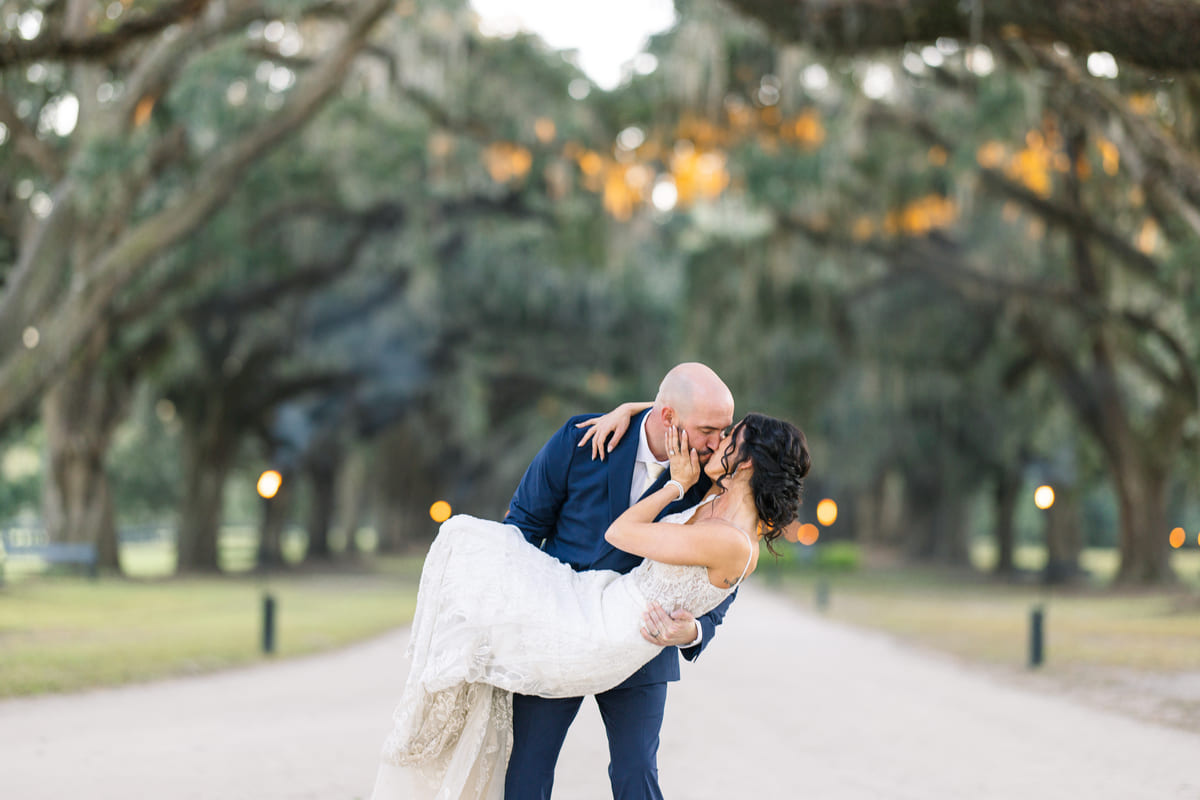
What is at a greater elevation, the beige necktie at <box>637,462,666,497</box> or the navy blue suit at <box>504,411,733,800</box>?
the beige necktie at <box>637,462,666,497</box>

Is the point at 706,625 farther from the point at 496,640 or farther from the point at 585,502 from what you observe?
the point at 496,640

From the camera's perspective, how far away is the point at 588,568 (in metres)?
4.05

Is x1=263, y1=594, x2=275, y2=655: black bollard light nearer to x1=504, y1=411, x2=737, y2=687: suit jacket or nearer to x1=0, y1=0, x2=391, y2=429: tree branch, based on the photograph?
x1=0, y1=0, x2=391, y2=429: tree branch

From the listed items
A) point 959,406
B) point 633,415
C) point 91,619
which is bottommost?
point 91,619

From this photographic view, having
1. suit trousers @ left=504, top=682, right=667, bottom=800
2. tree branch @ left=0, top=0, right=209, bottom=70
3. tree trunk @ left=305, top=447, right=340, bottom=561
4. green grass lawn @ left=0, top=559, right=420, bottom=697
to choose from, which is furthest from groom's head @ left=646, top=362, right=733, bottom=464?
tree trunk @ left=305, top=447, right=340, bottom=561

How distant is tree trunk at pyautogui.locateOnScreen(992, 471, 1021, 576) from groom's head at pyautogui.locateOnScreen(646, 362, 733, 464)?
104ft

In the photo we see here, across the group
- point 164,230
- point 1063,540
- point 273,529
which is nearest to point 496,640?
point 164,230

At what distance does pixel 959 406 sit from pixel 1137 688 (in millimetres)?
20842

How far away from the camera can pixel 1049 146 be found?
69.0ft

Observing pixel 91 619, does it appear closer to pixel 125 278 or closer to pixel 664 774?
pixel 125 278

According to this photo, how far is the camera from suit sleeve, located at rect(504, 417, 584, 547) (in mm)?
4035

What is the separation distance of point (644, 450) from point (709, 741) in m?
4.47

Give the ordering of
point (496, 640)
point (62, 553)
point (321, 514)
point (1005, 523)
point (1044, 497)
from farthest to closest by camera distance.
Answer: point (1005, 523) → point (321, 514) → point (62, 553) → point (1044, 497) → point (496, 640)

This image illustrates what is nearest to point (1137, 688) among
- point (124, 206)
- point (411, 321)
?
point (124, 206)
